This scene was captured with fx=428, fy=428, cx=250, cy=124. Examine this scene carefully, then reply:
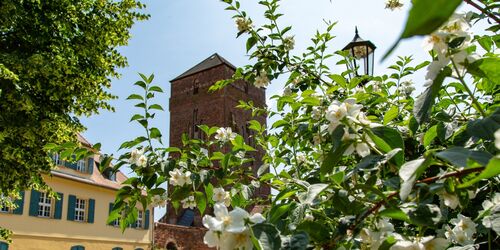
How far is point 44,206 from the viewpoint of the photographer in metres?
14.9

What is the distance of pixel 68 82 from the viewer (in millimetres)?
7375

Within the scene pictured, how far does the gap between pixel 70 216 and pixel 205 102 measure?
687 inches

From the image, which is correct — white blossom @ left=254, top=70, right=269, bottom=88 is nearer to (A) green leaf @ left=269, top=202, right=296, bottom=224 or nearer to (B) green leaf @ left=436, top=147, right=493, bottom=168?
(A) green leaf @ left=269, top=202, right=296, bottom=224

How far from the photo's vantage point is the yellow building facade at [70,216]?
1386 centimetres

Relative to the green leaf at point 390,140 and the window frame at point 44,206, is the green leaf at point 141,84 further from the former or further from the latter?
the window frame at point 44,206

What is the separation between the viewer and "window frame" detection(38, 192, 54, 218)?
1476cm

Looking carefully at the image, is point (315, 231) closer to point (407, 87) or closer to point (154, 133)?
point (154, 133)

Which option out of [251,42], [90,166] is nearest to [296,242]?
[251,42]

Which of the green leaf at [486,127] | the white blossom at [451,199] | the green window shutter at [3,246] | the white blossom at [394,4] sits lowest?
the green window shutter at [3,246]

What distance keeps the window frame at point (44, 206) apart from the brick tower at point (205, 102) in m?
14.9

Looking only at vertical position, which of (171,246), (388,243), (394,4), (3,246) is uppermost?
(394,4)

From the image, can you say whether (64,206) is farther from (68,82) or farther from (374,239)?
(374,239)

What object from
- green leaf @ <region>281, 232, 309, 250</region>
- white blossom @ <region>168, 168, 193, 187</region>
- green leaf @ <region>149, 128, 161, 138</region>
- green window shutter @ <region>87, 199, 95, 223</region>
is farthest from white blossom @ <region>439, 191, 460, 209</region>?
green window shutter @ <region>87, 199, 95, 223</region>

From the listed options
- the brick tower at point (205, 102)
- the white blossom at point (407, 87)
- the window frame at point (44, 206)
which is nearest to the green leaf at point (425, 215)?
Result: the white blossom at point (407, 87)
